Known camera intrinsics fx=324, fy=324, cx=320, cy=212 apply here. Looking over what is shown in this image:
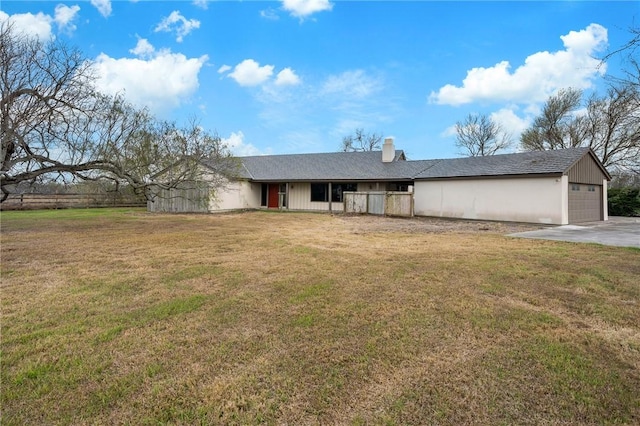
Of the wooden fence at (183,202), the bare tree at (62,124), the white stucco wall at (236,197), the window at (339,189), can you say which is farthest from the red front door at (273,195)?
the bare tree at (62,124)

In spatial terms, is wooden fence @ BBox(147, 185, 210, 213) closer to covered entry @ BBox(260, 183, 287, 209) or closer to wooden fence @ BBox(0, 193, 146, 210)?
wooden fence @ BBox(0, 193, 146, 210)

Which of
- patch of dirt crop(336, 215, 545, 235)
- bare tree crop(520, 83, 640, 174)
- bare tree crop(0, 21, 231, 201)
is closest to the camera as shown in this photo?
bare tree crop(0, 21, 231, 201)

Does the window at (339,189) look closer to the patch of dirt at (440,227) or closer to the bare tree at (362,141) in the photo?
the patch of dirt at (440,227)

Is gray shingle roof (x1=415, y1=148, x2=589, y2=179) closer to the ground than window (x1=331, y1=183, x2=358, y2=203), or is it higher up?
higher up

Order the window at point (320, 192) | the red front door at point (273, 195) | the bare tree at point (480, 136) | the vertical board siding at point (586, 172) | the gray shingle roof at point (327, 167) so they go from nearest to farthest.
A: the vertical board siding at point (586, 172) → the gray shingle roof at point (327, 167) → the window at point (320, 192) → the red front door at point (273, 195) → the bare tree at point (480, 136)

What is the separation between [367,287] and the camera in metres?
4.66

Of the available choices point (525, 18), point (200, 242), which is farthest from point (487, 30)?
point (200, 242)

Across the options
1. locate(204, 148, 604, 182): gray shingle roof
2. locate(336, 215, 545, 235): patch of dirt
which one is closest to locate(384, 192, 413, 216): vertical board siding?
locate(336, 215, 545, 235): patch of dirt

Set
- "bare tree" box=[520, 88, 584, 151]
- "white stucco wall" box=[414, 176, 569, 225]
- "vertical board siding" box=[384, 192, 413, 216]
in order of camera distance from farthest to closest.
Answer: "bare tree" box=[520, 88, 584, 151] → "vertical board siding" box=[384, 192, 413, 216] → "white stucco wall" box=[414, 176, 569, 225]

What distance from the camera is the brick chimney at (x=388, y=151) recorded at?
22391mm

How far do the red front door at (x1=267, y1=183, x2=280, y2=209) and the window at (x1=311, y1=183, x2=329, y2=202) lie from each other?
9.72ft

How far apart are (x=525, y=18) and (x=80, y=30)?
581 inches

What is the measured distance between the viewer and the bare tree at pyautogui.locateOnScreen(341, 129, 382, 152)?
139 feet

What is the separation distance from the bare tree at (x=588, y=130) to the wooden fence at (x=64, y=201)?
3361cm
